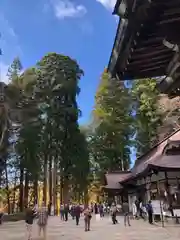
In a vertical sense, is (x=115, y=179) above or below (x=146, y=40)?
above

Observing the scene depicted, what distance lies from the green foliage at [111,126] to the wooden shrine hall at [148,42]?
4012cm

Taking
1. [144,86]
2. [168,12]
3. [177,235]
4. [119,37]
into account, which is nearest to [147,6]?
[168,12]

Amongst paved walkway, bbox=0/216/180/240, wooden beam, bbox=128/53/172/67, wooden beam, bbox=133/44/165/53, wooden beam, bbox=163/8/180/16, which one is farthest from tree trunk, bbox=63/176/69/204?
wooden beam, bbox=163/8/180/16

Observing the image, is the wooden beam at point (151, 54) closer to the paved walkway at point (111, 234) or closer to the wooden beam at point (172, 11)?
the wooden beam at point (172, 11)

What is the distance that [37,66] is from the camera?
4703cm

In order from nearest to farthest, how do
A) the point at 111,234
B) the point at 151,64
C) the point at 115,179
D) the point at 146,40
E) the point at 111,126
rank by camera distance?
the point at 146,40 → the point at 151,64 → the point at 111,234 → the point at 115,179 → the point at 111,126

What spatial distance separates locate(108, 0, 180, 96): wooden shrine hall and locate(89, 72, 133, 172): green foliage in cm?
4012

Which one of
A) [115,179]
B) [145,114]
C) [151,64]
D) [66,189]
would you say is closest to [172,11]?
[151,64]

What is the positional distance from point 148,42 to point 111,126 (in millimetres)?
40971

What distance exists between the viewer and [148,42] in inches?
146

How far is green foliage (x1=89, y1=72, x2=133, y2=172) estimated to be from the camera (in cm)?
4469

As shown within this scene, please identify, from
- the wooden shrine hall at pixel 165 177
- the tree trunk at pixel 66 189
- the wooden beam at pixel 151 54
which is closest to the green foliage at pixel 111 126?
the tree trunk at pixel 66 189

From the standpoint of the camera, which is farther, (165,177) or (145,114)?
(145,114)

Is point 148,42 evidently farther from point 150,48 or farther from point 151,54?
point 151,54
